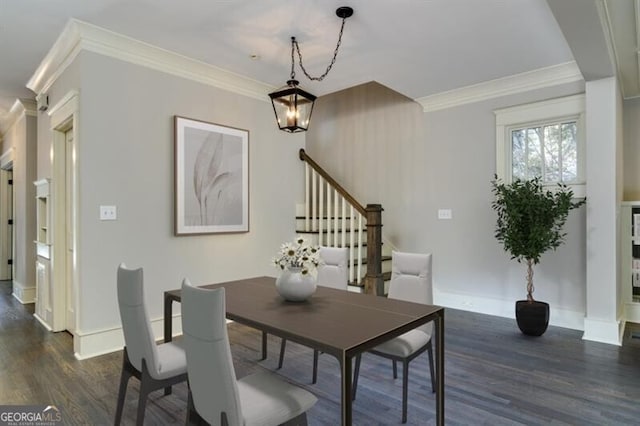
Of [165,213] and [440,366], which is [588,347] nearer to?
[440,366]

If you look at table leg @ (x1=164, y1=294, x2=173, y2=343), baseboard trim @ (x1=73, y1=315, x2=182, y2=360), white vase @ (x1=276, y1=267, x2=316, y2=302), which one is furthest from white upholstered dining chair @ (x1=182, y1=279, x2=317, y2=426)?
baseboard trim @ (x1=73, y1=315, x2=182, y2=360)

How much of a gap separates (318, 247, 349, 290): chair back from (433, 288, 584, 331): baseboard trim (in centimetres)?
234

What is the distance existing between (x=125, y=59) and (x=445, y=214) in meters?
3.89

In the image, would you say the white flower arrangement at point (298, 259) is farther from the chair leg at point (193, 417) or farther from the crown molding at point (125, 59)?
the crown molding at point (125, 59)

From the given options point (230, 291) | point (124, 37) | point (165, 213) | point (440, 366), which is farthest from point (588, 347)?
point (124, 37)

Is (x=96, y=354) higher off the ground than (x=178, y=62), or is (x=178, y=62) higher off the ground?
(x=178, y=62)

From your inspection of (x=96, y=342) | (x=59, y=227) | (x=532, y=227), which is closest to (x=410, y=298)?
(x=532, y=227)

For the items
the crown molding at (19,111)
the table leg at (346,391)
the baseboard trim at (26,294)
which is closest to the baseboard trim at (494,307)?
the table leg at (346,391)

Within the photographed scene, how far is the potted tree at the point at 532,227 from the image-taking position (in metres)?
3.47

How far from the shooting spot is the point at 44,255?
4.04 m

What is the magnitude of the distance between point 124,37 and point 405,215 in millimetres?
3832

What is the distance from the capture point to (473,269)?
4.43m

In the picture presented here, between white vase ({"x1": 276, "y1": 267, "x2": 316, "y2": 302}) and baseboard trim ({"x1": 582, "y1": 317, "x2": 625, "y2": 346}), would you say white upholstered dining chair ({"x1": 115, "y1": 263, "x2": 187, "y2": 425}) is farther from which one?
baseboard trim ({"x1": 582, "y1": 317, "x2": 625, "y2": 346})

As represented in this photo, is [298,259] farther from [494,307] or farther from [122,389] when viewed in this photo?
[494,307]
